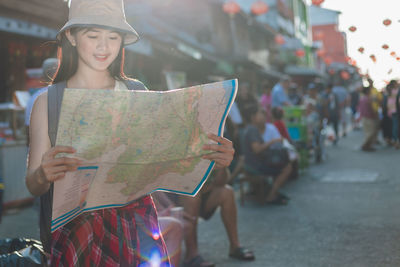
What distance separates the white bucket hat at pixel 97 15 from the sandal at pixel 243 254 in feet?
9.45

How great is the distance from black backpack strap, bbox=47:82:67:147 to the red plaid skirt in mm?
365

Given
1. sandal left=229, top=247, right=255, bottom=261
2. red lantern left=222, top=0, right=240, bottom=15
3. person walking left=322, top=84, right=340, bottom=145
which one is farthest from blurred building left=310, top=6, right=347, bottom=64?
sandal left=229, top=247, right=255, bottom=261

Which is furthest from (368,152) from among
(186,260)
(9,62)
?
(186,260)

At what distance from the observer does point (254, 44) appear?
3362cm

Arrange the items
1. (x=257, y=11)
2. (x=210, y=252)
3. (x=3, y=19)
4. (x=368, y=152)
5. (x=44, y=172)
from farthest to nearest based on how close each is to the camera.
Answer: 1. (x=257, y=11)
2. (x=368, y=152)
3. (x=3, y=19)
4. (x=210, y=252)
5. (x=44, y=172)

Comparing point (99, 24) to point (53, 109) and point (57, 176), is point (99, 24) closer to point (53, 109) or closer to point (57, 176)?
point (53, 109)

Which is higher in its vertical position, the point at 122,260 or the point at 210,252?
the point at 122,260

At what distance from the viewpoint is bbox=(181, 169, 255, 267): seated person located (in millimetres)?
4324

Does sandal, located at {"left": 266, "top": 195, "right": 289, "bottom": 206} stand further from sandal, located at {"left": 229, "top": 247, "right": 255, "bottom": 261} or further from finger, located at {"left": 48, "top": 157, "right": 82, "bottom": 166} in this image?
finger, located at {"left": 48, "top": 157, "right": 82, "bottom": 166}

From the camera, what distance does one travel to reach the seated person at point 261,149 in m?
7.17

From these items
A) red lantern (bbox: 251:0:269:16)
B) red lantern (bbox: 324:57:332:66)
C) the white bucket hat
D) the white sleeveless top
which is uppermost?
red lantern (bbox: 251:0:269:16)

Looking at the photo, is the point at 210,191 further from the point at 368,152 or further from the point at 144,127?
the point at 368,152

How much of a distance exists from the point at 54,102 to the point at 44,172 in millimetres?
376

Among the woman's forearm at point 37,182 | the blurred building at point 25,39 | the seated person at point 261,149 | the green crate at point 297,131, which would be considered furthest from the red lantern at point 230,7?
the woman's forearm at point 37,182
